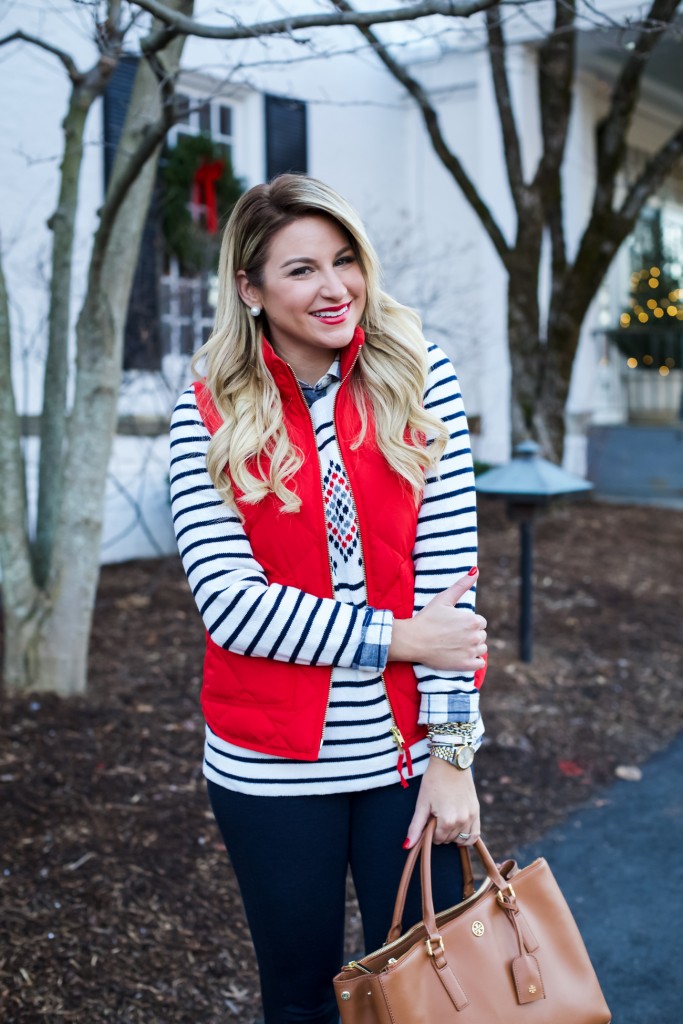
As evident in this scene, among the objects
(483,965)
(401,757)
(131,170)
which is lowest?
(483,965)

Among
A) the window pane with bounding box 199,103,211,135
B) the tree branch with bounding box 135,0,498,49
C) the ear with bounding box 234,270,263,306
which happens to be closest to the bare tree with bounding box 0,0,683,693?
the tree branch with bounding box 135,0,498,49

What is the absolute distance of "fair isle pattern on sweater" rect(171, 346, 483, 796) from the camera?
5.75 feet

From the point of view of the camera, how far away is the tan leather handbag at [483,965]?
Answer: 159cm

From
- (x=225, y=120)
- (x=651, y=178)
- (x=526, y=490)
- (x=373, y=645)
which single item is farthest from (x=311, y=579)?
(x=225, y=120)

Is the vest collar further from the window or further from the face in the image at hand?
the window

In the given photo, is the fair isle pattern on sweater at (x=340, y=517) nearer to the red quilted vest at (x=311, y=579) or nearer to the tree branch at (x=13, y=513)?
the red quilted vest at (x=311, y=579)

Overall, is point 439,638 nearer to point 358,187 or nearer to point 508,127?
point 508,127

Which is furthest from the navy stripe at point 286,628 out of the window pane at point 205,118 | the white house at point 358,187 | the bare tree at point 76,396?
the window pane at point 205,118

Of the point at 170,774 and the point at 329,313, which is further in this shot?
the point at 170,774

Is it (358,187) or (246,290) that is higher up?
(358,187)

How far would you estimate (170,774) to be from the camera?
399 cm

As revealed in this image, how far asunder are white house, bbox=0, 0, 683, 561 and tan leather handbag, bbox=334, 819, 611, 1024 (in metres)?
5.00

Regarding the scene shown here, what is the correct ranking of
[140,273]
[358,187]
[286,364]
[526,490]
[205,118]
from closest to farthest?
[286,364]
[526,490]
[140,273]
[205,118]
[358,187]

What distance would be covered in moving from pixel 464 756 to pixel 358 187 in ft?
29.7
